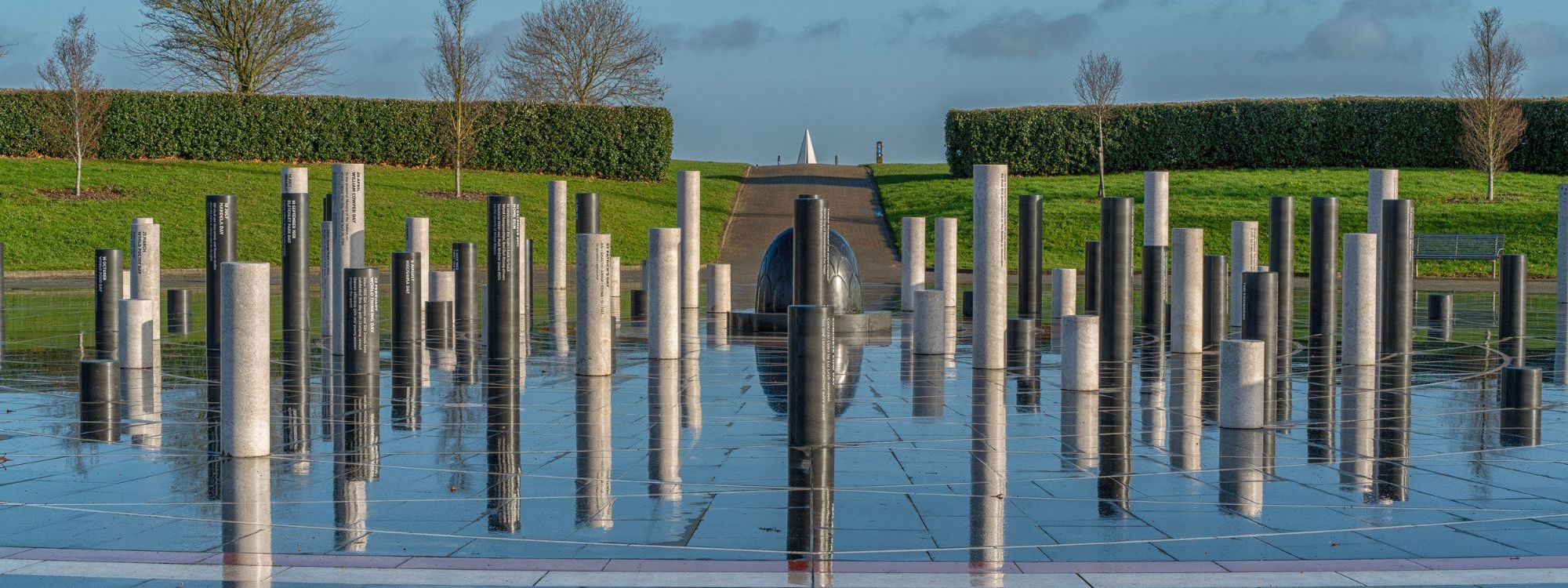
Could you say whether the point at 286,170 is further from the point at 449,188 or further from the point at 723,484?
the point at 449,188

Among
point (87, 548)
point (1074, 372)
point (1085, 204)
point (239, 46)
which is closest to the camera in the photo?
point (87, 548)

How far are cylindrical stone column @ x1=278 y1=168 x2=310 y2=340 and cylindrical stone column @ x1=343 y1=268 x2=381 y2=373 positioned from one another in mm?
2159

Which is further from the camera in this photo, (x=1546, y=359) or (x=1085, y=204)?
(x=1085, y=204)

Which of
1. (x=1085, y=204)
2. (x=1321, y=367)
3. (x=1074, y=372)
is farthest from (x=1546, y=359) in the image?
(x=1085, y=204)

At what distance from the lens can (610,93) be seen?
189ft

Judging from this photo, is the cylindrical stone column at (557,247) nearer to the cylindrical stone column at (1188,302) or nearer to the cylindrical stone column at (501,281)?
the cylindrical stone column at (501,281)

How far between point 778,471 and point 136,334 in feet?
28.9

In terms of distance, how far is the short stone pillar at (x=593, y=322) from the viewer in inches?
584

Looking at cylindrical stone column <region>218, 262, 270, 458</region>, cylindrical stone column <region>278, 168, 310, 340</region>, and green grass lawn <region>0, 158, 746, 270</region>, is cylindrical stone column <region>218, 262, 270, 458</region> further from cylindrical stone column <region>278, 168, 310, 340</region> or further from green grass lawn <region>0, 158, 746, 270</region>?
green grass lawn <region>0, 158, 746, 270</region>

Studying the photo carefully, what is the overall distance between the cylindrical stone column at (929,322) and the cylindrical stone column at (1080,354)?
10.1 ft

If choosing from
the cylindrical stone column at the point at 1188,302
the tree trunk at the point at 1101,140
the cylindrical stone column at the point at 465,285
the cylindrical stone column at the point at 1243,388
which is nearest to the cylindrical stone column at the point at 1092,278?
the cylindrical stone column at the point at 1188,302

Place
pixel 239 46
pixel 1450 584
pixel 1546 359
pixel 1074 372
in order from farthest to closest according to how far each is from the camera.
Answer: pixel 239 46 → pixel 1546 359 → pixel 1074 372 → pixel 1450 584

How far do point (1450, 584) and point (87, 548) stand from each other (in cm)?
663

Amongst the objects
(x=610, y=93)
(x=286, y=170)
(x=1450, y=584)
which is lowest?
(x=1450, y=584)
